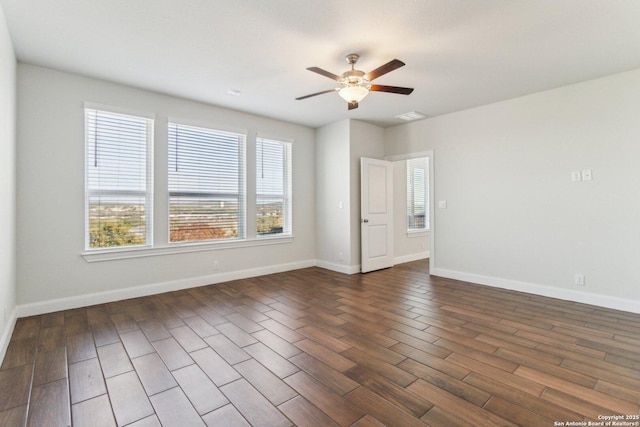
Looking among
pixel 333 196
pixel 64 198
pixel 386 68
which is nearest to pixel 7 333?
pixel 64 198

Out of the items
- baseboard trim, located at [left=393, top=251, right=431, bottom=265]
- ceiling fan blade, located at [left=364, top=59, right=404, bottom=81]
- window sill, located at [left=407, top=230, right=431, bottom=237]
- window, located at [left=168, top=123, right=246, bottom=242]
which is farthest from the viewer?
window sill, located at [left=407, top=230, right=431, bottom=237]

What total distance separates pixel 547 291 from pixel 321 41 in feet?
13.3

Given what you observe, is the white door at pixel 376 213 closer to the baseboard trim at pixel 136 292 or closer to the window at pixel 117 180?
the baseboard trim at pixel 136 292

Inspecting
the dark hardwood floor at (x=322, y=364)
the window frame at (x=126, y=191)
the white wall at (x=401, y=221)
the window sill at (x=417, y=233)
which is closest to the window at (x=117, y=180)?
the window frame at (x=126, y=191)

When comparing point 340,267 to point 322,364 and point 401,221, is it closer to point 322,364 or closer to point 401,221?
point 401,221

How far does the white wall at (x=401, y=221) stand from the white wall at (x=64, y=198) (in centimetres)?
390

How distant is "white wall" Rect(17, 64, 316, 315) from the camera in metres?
3.15

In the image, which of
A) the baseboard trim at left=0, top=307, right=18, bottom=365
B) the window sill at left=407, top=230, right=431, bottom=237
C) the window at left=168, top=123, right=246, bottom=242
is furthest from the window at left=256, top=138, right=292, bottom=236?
the baseboard trim at left=0, top=307, right=18, bottom=365

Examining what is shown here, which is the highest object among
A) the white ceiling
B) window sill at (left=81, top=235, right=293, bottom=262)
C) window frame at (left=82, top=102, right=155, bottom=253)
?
the white ceiling

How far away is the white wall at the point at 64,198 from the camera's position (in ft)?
10.3

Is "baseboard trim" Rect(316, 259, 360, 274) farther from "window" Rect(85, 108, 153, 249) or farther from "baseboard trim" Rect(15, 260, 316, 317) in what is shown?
"window" Rect(85, 108, 153, 249)

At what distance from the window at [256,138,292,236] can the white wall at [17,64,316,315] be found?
1317 millimetres

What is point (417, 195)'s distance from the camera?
22.6ft

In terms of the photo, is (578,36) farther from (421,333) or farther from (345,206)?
(345,206)
